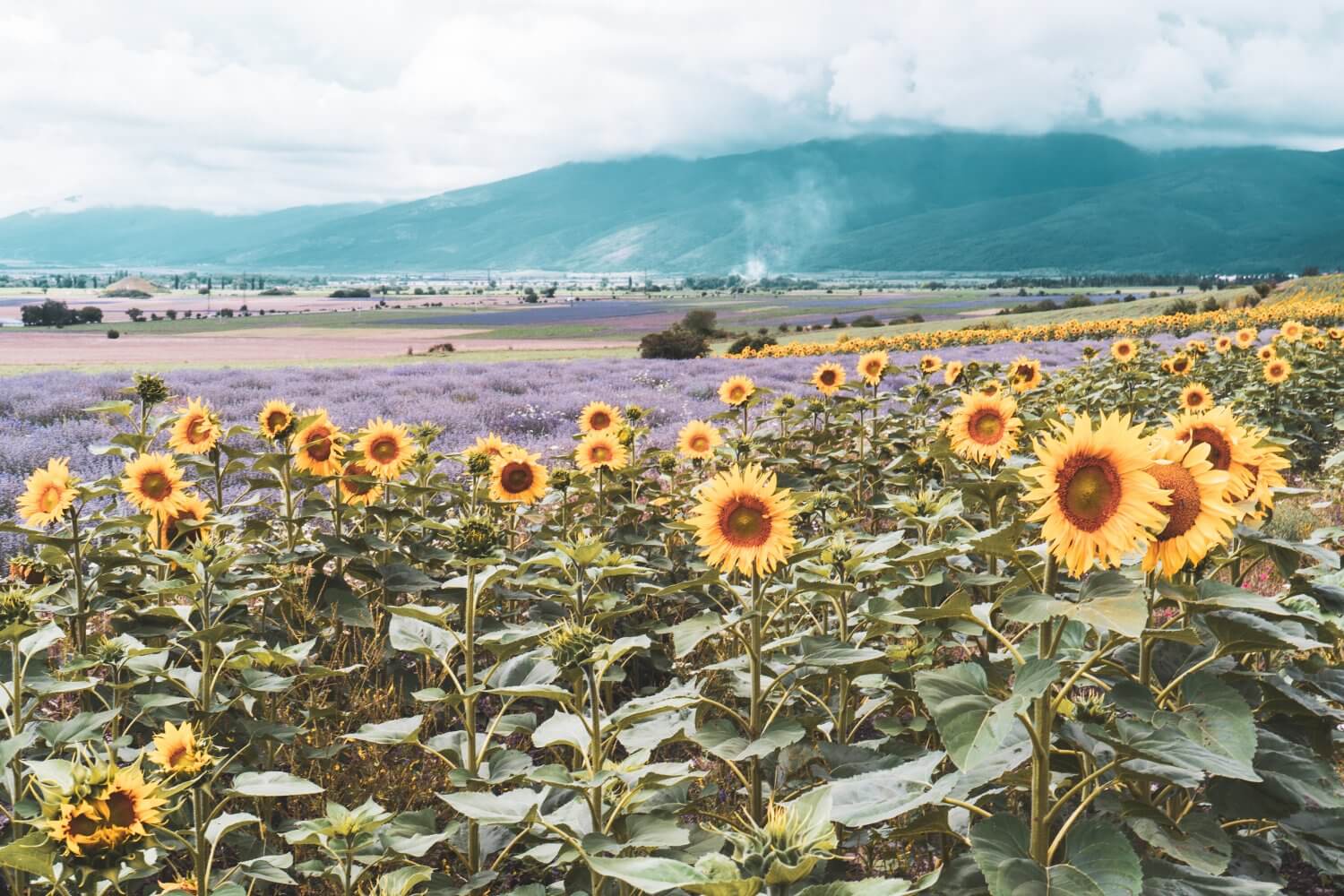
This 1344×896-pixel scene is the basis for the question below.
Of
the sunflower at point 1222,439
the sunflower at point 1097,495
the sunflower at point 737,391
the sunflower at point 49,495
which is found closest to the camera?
the sunflower at point 1097,495

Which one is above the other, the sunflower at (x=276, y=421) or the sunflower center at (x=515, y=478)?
the sunflower at (x=276, y=421)

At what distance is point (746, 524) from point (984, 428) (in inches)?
86.9

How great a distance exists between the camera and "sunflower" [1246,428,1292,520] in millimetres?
2535

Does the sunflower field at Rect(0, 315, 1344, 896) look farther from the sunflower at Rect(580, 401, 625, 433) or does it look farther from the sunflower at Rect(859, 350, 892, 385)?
the sunflower at Rect(859, 350, 892, 385)

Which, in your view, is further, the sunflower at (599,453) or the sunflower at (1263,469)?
the sunflower at (599,453)

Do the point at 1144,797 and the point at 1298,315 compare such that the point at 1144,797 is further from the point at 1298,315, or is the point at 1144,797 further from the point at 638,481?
the point at 1298,315

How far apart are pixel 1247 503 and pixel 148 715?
12.0ft

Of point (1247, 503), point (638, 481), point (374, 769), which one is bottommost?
point (374, 769)

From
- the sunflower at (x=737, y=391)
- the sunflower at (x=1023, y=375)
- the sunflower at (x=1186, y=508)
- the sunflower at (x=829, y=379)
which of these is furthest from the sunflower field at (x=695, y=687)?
the sunflower at (x=829, y=379)

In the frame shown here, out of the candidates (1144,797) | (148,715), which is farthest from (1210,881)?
(148,715)

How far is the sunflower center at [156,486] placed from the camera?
13.9 ft

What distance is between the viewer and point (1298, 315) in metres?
25.0

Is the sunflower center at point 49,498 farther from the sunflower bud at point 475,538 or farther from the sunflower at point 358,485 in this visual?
the sunflower bud at point 475,538

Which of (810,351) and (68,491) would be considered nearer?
(68,491)
